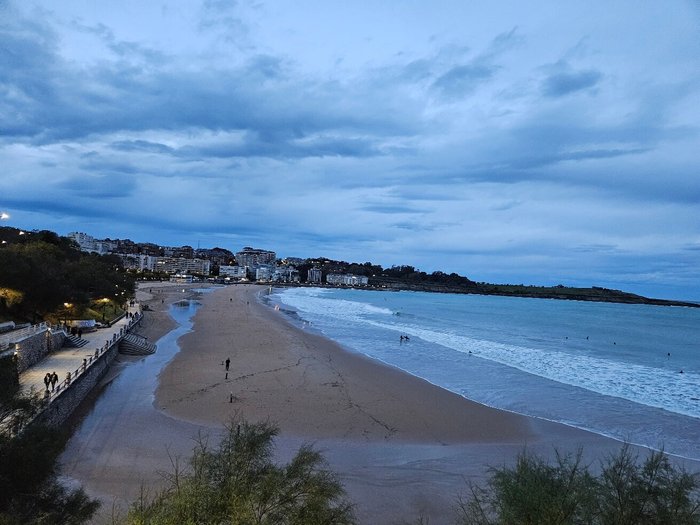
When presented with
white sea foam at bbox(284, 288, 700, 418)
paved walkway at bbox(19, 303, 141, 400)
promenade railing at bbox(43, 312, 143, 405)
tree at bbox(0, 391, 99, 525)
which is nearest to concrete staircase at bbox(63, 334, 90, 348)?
paved walkway at bbox(19, 303, 141, 400)

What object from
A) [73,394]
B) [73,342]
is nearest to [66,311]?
[73,342]

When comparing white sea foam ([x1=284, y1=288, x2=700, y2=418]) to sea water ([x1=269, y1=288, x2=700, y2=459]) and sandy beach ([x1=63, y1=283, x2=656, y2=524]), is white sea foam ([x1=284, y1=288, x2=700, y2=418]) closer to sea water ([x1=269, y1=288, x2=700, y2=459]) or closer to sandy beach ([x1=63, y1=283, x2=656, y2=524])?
sea water ([x1=269, y1=288, x2=700, y2=459])

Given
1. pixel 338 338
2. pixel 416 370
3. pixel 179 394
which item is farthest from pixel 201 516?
pixel 338 338

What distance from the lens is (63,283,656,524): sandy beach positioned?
1264 cm

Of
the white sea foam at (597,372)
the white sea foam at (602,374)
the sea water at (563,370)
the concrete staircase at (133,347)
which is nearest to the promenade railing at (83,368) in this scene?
the concrete staircase at (133,347)

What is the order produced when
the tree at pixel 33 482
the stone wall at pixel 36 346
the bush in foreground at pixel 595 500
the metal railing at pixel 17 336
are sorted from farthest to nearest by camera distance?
the metal railing at pixel 17 336 < the stone wall at pixel 36 346 < the tree at pixel 33 482 < the bush in foreground at pixel 595 500

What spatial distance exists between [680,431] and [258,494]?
63.6 ft

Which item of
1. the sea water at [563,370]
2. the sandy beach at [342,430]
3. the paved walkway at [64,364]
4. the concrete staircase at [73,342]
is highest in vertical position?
the concrete staircase at [73,342]

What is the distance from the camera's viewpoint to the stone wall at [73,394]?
14808 millimetres

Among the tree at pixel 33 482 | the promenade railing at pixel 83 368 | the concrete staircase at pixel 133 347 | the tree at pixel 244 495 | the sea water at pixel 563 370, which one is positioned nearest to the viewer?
the tree at pixel 244 495

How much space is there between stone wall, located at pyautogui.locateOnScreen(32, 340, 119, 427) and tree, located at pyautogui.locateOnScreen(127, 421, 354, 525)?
6.65 meters

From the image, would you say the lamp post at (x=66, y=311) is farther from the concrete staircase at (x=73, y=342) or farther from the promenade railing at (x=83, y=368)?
the concrete staircase at (x=73, y=342)

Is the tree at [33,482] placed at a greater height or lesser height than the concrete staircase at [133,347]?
greater

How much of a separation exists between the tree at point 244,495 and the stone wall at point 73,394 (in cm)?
665
